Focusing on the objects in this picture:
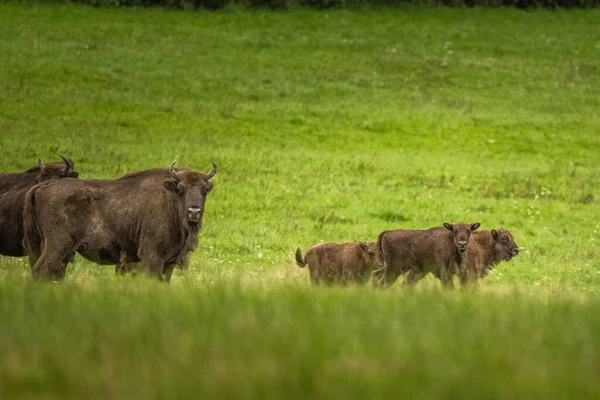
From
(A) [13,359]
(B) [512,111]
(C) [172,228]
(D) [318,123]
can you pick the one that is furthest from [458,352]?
(B) [512,111]

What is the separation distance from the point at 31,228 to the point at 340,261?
4.51m

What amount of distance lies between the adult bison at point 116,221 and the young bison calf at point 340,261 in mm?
2644

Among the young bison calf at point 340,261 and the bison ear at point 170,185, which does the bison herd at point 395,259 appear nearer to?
the young bison calf at point 340,261

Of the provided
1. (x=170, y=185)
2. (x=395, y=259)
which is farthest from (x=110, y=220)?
(x=395, y=259)

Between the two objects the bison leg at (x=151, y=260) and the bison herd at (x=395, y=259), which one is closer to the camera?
the bison leg at (x=151, y=260)

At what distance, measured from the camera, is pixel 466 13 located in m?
52.7

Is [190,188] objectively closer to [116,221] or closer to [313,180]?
[116,221]

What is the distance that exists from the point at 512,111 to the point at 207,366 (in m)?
32.5

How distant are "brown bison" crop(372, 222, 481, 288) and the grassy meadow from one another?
80cm

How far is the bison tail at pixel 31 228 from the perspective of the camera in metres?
12.8

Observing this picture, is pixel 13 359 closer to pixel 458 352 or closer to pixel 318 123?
pixel 458 352

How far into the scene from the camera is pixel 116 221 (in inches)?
512

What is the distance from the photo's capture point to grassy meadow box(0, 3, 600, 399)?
6.32m

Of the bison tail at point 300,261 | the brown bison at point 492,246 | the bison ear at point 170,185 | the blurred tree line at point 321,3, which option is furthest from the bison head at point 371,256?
the blurred tree line at point 321,3
